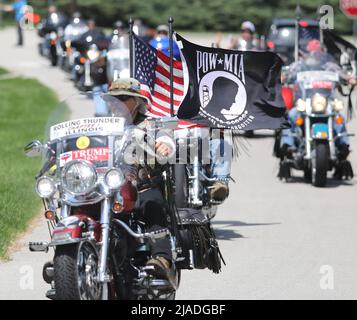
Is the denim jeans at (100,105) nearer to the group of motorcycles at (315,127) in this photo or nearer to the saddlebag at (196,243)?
the saddlebag at (196,243)

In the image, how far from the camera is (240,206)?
47.2ft

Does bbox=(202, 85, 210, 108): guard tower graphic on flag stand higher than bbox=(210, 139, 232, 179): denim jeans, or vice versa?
bbox=(202, 85, 210, 108): guard tower graphic on flag

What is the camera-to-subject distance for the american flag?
11.1m

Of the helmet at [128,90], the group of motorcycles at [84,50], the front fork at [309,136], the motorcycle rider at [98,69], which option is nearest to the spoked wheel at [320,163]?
the front fork at [309,136]

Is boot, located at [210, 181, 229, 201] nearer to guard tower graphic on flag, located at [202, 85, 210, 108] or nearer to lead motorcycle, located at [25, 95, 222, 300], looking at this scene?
guard tower graphic on flag, located at [202, 85, 210, 108]

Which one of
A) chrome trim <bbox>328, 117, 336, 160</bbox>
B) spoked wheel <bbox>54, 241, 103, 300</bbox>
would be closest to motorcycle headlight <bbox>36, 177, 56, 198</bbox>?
spoked wheel <bbox>54, 241, 103, 300</bbox>

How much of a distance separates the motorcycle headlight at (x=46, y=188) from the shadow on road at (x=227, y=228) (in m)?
4.33

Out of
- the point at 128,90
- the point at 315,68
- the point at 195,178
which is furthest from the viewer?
the point at 315,68

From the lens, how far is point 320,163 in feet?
52.0

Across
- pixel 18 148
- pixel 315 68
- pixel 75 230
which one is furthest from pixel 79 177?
pixel 18 148

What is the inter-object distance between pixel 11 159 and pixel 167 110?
710 cm

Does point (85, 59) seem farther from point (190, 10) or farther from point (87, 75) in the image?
point (190, 10)

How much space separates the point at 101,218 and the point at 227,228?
5.06m
